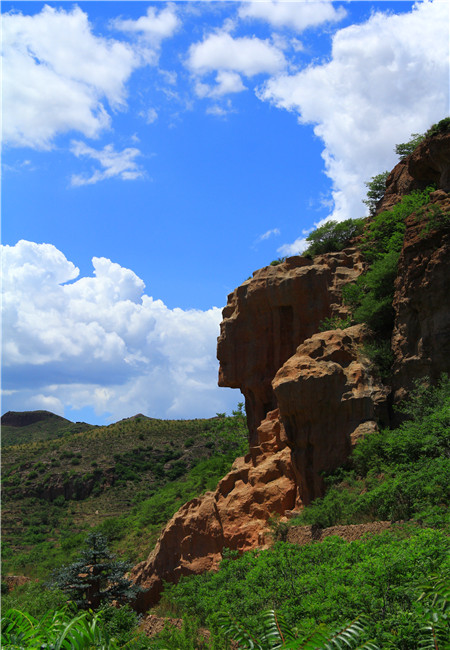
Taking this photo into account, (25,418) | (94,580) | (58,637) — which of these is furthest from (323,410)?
(25,418)

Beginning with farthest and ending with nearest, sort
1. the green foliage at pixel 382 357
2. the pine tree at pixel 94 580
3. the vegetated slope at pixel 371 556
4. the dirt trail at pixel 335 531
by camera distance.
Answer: the green foliage at pixel 382 357
the pine tree at pixel 94 580
the dirt trail at pixel 335 531
the vegetated slope at pixel 371 556

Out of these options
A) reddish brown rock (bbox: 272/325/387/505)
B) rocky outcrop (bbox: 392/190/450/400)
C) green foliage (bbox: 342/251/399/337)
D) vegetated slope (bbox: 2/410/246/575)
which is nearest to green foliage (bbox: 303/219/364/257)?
green foliage (bbox: 342/251/399/337)

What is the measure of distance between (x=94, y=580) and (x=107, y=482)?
135 ft

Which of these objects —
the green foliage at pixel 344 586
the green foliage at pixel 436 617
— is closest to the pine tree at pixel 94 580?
the green foliage at pixel 344 586

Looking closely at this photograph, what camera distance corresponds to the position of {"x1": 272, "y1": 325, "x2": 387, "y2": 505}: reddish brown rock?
20281 millimetres

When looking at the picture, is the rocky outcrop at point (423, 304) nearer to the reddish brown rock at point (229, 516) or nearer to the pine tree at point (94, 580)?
the reddish brown rock at point (229, 516)

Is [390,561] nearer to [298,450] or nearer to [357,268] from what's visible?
[298,450]

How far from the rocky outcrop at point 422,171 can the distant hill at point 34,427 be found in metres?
75.7

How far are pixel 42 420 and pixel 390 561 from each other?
378ft

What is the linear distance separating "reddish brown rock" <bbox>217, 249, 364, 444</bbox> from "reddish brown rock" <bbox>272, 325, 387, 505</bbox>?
6803mm

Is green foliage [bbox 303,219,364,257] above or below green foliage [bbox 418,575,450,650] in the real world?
above

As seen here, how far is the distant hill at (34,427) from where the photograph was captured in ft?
320

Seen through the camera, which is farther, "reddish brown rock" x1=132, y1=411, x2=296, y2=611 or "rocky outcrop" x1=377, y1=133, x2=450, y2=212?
"rocky outcrop" x1=377, y1=133, x2=450, y2=212

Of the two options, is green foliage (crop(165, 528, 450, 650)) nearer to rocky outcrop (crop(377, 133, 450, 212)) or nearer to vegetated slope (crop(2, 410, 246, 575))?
rocky outcrop (crop(377, 133, 450, 212))
